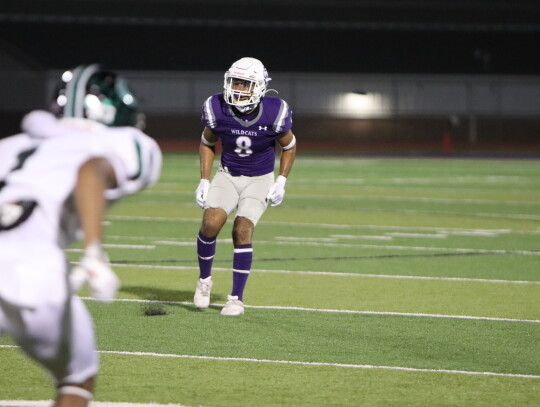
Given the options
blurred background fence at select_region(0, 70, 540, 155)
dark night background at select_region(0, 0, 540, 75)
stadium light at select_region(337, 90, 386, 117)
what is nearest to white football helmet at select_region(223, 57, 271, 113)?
blurred background fence at select_region(0, 70, 540, 155)

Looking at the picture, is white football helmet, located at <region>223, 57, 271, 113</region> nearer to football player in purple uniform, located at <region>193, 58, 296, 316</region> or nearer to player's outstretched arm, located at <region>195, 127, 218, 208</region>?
football player in purple uniform, located at <region>193, 58, 296, 316</region>

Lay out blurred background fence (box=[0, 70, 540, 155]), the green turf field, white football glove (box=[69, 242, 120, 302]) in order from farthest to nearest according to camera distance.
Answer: blurred background fence (box=[0, 70, 540, 155]) < the green turf field < white football glove (box=[69, 242, 120, 302])

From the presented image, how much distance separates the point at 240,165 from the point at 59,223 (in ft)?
15.5

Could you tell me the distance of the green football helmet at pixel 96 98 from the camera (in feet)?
13.3

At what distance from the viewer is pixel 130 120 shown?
13.8 feet

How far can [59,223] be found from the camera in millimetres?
3791

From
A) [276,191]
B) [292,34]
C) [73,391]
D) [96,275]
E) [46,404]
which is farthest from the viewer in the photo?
[292,34]

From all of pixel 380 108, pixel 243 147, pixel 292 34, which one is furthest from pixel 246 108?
pixel 292 34

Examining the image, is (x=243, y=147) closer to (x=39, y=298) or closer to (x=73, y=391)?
(x=73, y=391)

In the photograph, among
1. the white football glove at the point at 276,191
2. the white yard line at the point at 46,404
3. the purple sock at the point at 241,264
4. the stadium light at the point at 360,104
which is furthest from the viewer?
the stadium light at the point at 360,104

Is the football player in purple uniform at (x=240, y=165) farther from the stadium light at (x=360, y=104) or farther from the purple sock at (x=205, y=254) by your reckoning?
the stadium light at (x=360, y=104)

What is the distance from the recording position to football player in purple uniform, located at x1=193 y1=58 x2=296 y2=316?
8.09 meters

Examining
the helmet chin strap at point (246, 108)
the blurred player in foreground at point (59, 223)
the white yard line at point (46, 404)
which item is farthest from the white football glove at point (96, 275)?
the helmet chin strap at point (246, 108)

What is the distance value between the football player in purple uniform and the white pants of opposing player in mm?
4192
